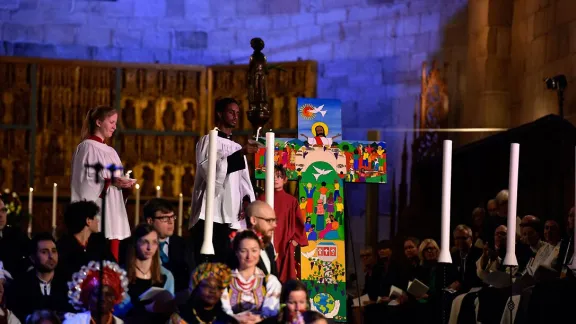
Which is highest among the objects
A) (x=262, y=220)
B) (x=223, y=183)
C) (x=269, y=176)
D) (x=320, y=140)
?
(x=320, y=140)

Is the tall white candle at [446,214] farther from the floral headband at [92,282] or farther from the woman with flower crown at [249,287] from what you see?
the floral headband at [92,282]

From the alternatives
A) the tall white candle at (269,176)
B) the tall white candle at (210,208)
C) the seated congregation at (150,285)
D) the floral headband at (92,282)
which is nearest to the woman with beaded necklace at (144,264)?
the seated congregation at (150,285)

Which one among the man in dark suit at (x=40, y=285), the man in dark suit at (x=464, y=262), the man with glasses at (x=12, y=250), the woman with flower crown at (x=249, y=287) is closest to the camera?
the woman with flower crown at (x=249, y=287)

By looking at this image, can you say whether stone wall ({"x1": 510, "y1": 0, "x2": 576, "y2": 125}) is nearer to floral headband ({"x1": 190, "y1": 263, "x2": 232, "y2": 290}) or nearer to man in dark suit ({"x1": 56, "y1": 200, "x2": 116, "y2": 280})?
man in dark suit ({"x1": 56, "y1": 200, "x2": 116, "y2": 280})

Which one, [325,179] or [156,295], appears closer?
[156,295]

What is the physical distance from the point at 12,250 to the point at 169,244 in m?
1.04

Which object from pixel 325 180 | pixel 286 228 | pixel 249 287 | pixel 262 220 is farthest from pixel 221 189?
pixel 249 287

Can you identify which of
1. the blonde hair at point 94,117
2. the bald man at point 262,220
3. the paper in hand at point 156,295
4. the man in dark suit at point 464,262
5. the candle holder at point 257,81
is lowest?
the man in dark suit at point 464,262

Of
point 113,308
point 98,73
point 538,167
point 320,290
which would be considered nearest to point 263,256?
point 113,308

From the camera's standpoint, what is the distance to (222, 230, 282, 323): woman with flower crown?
5.87 meters

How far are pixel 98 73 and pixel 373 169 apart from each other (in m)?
5.49

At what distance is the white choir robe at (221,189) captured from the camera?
307 inches

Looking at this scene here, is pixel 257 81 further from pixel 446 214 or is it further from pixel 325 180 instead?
pixel 446 214

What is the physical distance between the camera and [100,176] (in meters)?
7.42
